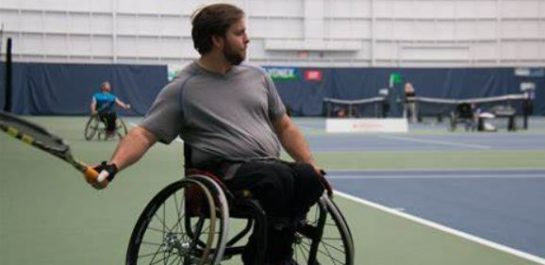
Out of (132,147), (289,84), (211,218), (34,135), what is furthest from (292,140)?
(289,84)

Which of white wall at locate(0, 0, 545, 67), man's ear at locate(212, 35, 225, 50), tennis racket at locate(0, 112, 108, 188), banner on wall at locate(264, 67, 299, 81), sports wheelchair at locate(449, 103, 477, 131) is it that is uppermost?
white wall at locate(0, 0, 545, 67)

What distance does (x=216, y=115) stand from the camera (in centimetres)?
307

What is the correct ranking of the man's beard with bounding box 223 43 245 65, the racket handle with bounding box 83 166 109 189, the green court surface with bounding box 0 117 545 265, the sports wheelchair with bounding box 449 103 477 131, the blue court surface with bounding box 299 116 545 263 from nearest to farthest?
the racket handle with bounding box 83 166 109 189 < the man's beard with bounding box 223 43 245 65 < the green court surface with bounding box 0 117 545 265 < the blue court surface with bounding box 299 116 545 263 < the sports wheelchair with bounding box 449 103 477 131

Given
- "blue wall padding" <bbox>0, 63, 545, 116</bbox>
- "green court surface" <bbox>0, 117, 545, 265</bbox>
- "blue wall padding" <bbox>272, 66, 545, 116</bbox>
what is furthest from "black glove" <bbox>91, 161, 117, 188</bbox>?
"blue wall padding" <bbox>272, 66, 545, 116</bbox>

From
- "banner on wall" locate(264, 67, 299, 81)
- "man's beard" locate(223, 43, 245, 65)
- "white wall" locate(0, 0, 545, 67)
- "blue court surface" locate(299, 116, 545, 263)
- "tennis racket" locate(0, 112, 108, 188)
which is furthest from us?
"banner on wall" locate(264, 67, 299, 81)

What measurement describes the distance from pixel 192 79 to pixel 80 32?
2600 centimetres

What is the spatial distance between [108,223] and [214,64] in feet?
7.88

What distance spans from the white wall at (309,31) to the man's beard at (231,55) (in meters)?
25.9

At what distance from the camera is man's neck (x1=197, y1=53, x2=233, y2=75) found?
3.12 m

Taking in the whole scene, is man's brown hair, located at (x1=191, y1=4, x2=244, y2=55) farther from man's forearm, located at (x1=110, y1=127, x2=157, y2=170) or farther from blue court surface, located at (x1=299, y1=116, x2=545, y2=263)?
blue court surface, located at (x1=299, y1=116, x2=545, y2=263)

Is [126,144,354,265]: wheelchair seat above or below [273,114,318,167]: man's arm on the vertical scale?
below

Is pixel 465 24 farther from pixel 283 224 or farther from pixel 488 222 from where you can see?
pixel 283 224

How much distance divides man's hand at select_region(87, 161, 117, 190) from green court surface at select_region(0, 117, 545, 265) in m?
1.33

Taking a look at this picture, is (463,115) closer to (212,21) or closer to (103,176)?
(212,21)
